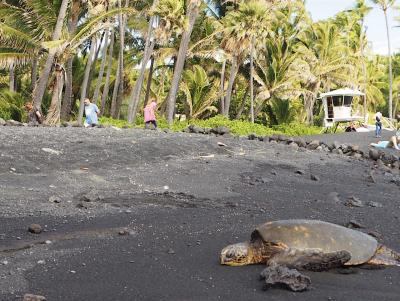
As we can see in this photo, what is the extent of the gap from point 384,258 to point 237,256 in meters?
1.30

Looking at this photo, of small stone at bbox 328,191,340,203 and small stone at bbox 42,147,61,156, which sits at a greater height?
small stone at bbox 42,147,61,156

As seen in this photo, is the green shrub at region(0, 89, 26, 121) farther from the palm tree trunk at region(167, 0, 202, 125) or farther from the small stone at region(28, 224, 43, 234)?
the small stone at region(28, 224, 43, 234)

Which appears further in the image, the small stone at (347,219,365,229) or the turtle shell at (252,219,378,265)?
the small stone at (347,219,365,229)

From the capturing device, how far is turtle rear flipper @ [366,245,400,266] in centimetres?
443

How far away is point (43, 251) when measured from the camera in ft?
14.6

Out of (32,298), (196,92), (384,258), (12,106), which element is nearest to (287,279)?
(384,258)

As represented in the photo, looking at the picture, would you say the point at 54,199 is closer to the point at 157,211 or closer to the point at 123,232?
the point at 157,211

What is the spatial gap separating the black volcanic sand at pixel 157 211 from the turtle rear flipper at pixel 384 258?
0.46 feet

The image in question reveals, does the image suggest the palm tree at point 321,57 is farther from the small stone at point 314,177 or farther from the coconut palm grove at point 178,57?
the small stone at point 314,177

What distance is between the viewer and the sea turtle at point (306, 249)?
13.6 feet

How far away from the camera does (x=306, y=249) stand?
416cm

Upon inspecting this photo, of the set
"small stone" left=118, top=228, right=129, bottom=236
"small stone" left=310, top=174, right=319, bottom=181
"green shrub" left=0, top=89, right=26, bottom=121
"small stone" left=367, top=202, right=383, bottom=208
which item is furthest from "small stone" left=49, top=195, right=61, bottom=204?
"green shrub" left=0, top=89, right=26, bottom=121

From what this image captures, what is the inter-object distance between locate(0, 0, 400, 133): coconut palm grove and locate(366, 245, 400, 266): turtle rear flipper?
13.0 metres

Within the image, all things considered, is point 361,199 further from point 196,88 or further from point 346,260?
point 196,88
